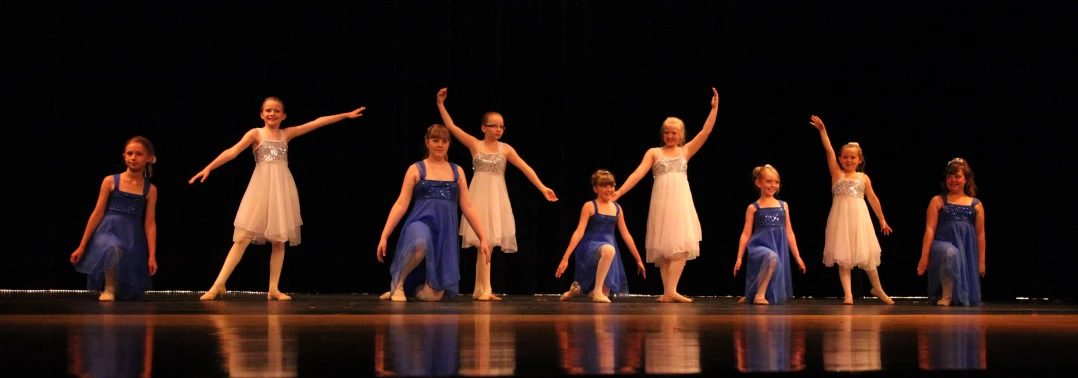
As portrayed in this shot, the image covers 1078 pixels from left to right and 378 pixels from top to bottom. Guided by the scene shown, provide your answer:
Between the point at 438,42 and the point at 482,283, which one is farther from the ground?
the point at 438,42

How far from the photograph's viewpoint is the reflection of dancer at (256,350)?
1979 mm

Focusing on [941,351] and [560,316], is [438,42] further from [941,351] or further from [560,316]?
[941,351]

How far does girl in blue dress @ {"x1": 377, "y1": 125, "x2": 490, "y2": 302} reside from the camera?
17.7 feet

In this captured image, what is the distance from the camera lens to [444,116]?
604 cm

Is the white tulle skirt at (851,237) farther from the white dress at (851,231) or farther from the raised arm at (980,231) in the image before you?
the raised arm at (980,231)

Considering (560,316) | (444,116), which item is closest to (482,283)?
(444,116)

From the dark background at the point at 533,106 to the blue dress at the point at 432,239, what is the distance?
57.7 inches

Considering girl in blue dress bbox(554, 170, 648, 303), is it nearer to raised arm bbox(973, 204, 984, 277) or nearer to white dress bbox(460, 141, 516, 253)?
white dress bbox(460, 141, 516, 253)

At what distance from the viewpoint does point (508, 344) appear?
8.50ft

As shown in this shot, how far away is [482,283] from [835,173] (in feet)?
7.21

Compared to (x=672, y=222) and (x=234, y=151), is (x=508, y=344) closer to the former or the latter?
(x=234, y=151)

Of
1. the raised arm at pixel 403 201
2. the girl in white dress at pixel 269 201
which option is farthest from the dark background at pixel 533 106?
the raised arm at pixel 403 201

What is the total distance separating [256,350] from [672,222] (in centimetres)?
399

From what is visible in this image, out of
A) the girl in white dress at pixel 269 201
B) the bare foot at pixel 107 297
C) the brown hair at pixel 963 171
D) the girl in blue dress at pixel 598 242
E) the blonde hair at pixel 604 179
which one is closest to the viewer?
the bare foot at pixel 107 297
